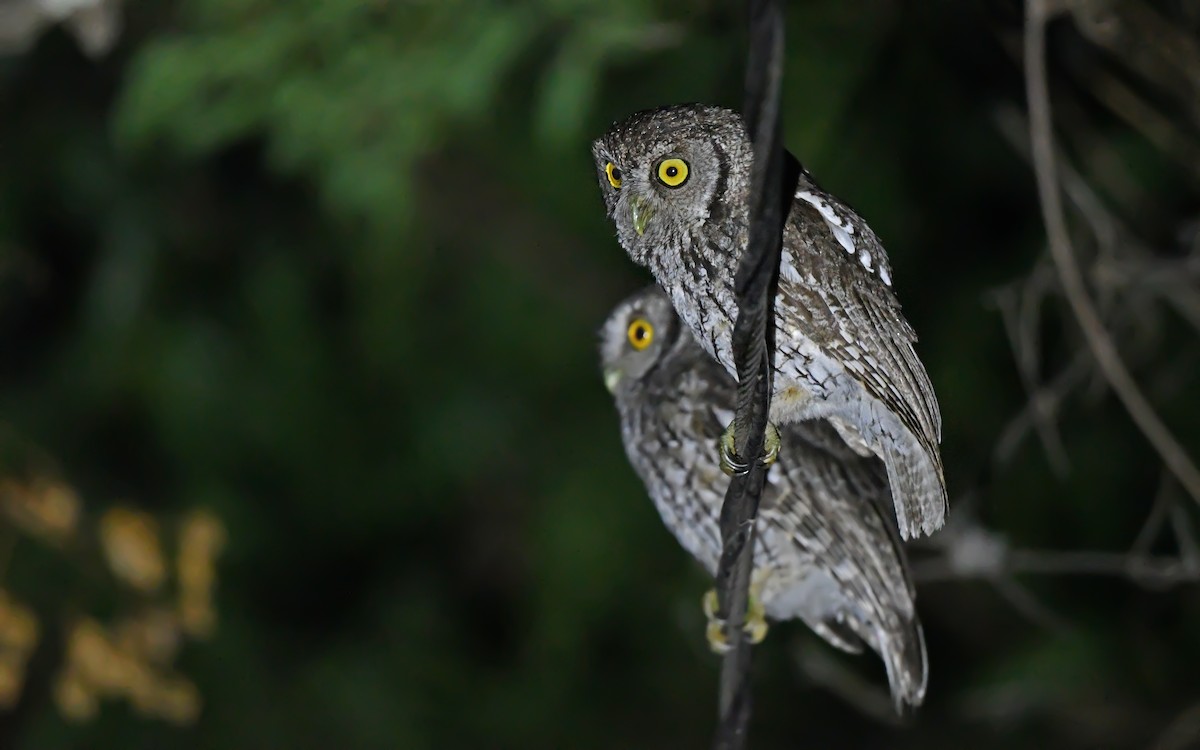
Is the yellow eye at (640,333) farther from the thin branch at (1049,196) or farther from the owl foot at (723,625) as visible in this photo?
the thin branch at (1049,196)

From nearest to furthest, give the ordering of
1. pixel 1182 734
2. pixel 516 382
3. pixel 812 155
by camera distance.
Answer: pixel 812 155 → pixel 1182 734 → pixel 516 382

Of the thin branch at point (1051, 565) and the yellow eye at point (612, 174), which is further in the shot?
the thin branch at point (1051, 565)

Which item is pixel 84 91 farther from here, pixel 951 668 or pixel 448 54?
Answer: pixel 951 668

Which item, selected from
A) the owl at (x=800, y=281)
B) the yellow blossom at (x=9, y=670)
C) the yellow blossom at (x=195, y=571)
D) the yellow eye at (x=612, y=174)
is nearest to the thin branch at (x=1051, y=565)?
the owl at (x=800, y=281)

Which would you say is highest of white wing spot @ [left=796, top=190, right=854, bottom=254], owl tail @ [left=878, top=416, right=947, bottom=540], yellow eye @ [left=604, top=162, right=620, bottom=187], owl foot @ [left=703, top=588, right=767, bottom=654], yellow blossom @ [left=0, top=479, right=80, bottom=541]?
yellow blossom @ [left=0, top=479, right=80, bottom=541]

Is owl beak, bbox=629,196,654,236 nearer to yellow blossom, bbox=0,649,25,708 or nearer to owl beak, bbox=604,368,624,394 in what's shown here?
owl beak, bbox=604,368,624,394

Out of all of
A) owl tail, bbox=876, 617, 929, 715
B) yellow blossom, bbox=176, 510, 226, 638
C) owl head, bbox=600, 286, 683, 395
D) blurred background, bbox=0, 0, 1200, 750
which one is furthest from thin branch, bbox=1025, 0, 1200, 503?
yellow blossom, bbox=176, 510, 226, 638

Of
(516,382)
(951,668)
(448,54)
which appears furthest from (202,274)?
(951,668)
